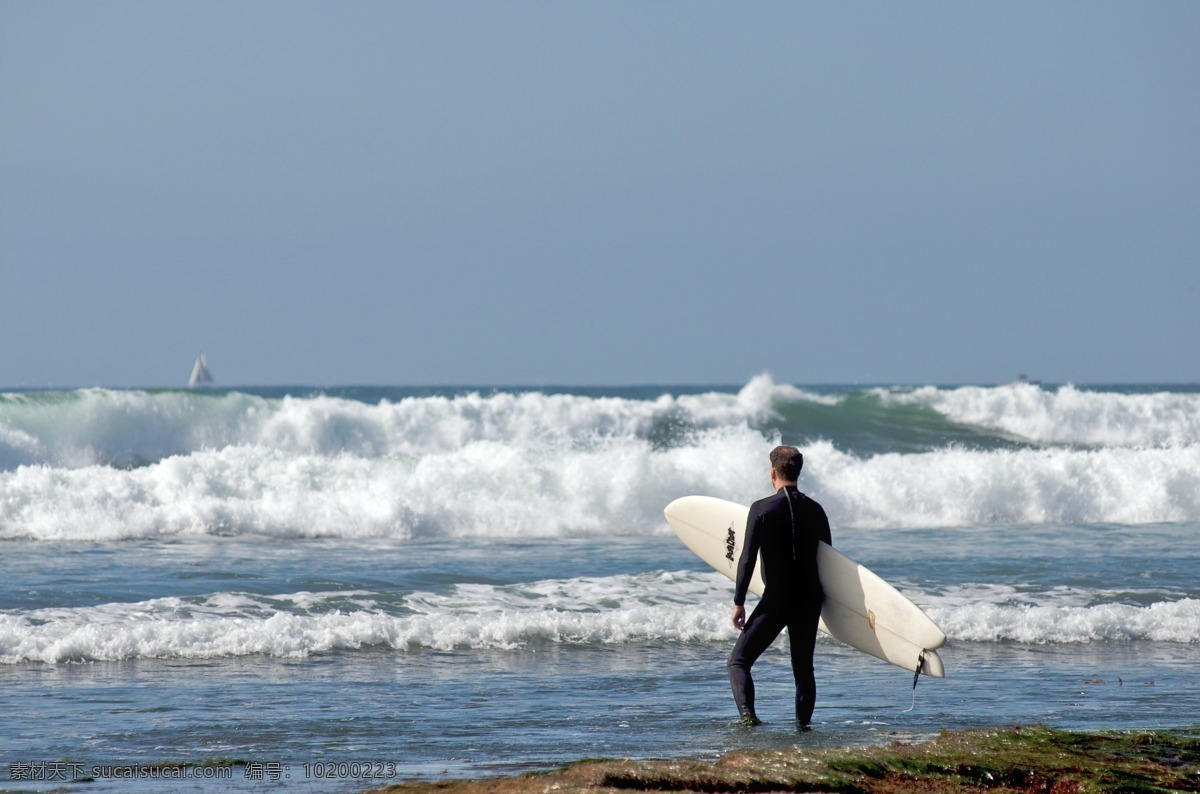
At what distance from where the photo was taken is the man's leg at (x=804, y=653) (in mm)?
6082

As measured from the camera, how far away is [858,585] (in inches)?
259

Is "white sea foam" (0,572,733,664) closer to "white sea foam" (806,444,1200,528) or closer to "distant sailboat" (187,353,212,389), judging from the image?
"white sea foam" (806,444,1200,528)

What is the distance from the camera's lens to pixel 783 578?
19.6 feet

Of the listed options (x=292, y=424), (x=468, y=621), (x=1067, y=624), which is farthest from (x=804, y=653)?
(x=292, y=424)

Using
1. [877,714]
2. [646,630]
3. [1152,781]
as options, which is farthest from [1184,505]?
[1152,781]

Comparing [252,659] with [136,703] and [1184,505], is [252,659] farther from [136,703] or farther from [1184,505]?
[1184,505]

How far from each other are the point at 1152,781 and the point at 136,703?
17.1 ft

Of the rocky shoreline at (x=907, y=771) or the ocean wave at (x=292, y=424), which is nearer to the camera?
the rocky shoreline at (x=907, y=771)

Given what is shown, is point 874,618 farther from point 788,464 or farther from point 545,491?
point 545,491

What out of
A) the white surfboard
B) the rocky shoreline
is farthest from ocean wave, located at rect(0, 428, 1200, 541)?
the rocky shoreline

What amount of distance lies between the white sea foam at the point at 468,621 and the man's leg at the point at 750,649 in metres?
2.95

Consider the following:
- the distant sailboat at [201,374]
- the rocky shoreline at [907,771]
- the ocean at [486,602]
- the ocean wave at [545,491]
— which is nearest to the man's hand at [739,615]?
the ocean at [486,602]

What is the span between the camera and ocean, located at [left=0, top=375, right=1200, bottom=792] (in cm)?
616

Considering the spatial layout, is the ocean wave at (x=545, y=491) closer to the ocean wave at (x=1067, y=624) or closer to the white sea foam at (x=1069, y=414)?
the ocean wave at (x=1067, y=624)
